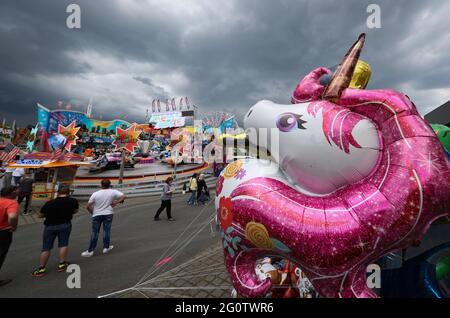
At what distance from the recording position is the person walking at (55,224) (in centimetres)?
367

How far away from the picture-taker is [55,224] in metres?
3.70

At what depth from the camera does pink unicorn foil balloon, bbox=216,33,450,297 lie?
1447 millimetres

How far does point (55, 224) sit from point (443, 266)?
5.28 meters

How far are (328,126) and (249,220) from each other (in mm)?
948

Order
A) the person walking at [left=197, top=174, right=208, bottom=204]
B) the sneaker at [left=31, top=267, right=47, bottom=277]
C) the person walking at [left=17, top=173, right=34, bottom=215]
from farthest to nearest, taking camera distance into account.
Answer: the person walking at [left=197, top=174, right=208, bottom=204]
the person walking at [left=17, top=173, right=34, bottom=215]
the sneaker at [left=31, top=267, right=47, bottom=277]

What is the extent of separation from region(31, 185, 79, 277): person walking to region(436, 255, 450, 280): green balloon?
5.05 meters

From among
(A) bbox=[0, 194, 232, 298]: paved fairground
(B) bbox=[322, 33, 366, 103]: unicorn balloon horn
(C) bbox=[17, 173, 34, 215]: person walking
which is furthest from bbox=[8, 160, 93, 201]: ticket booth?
(B) bbox=[322, 33, 366, 103]: unicorn balloon horn

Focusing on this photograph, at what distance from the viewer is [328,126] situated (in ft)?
5.50

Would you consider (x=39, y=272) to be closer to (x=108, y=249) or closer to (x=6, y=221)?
(x=6, y=221)

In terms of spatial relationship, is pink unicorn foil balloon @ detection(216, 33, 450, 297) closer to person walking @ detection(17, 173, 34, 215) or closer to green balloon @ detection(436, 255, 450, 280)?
green balloon @ detection(436, 255, 450, 280)

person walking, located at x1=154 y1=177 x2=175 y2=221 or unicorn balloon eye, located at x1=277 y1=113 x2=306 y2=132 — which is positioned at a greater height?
unicorn balloon eye, located at x1=277 y1=113 x2=306 y2=132
